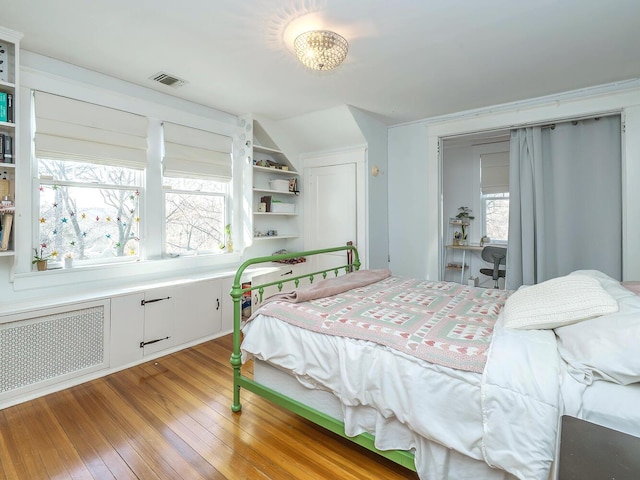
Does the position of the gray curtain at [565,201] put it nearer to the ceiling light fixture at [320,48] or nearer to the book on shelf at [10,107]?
the ceiling light fixture at [320,48]

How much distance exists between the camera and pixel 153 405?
2160mm

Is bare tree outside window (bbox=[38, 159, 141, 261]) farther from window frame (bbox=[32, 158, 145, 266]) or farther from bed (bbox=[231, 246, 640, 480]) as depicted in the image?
bed (bbox=[231, 246, 640, 480])

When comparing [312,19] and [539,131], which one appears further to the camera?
[539,131]

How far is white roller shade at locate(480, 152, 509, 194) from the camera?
4.66m

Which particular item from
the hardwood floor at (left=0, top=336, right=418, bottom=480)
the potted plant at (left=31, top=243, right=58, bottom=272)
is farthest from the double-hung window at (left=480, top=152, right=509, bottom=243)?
the potted plant at (left=31, top=243, right=58, bottom=272)

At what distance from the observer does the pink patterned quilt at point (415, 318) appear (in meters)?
1.37

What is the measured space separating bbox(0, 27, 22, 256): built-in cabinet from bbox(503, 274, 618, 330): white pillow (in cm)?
312

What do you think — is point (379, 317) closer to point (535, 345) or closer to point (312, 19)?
point (535, 345)

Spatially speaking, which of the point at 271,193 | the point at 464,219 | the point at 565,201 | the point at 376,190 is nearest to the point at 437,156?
the point at 376,190

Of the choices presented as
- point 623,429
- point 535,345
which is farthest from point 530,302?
point 623,429

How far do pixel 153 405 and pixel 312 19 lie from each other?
269 cm

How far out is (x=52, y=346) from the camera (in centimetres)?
232

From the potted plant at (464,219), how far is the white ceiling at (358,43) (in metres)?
2.11

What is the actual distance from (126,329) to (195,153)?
6.15ft
